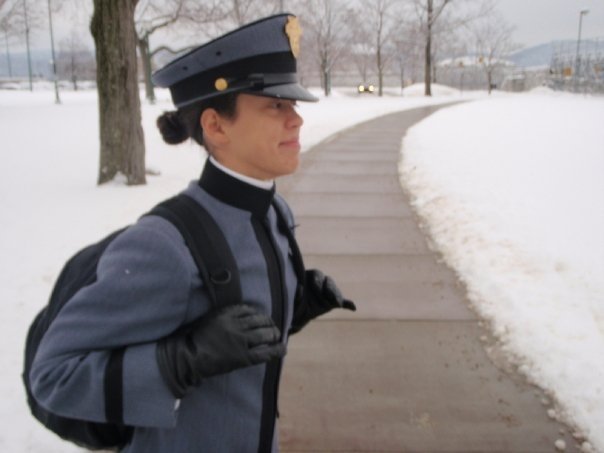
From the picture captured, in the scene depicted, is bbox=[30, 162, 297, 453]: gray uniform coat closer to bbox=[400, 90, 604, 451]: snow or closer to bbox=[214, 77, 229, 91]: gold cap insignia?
bbox=[214, 77, 229, 91]: gold cap insignia

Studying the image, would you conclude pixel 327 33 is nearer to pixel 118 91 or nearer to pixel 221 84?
pixel 118 91

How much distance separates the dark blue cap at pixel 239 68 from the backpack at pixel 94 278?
29 centimetres

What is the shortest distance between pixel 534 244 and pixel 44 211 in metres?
5.54

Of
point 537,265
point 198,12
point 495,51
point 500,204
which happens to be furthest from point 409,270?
point 495,51

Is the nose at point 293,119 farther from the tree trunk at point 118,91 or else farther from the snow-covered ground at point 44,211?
the tree trunk at point 118,91

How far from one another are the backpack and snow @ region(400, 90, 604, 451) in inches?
92.0

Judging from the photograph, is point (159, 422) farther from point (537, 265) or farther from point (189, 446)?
point (537, 265)

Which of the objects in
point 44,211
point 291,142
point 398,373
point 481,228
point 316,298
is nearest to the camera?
point 291,142

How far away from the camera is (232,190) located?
1500 mm

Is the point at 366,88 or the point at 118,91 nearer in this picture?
the point at 366,88

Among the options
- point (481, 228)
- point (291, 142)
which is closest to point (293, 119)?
point (291, 142)

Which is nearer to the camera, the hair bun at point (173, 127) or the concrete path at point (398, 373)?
the hair bun at point (173, 127)

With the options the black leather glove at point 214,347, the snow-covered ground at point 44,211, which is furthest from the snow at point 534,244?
the snow-covered ground at point 44,211

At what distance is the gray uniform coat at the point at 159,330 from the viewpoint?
1.24 metres
